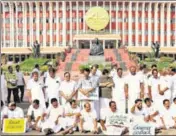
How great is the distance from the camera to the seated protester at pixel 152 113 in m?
8.88

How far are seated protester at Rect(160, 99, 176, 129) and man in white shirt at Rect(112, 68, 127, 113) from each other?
77cm

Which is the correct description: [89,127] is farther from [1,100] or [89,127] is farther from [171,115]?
[1,100]

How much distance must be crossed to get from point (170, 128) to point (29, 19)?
40.2m

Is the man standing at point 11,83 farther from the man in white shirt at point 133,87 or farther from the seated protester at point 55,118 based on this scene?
the man in white shirt at point 133,87

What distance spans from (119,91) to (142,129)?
117 centimetres

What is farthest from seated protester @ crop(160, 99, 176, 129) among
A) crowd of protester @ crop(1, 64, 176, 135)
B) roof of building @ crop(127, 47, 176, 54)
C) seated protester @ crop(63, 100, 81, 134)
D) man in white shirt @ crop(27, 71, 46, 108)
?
roof of building @ crop(127, 47, 176, 54)

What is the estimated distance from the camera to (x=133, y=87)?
31.2ft

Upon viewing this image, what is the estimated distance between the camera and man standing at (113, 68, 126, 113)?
9.46m

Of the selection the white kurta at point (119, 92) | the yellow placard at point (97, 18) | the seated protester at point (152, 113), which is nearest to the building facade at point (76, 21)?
the yellow placard at point (97, 18)

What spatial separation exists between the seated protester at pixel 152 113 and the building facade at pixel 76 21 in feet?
127

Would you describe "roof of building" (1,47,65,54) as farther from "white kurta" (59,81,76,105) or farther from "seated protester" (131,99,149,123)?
"seated protester" (131,99,149,123)

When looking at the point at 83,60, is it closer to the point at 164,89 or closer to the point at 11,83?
the point at 11,83

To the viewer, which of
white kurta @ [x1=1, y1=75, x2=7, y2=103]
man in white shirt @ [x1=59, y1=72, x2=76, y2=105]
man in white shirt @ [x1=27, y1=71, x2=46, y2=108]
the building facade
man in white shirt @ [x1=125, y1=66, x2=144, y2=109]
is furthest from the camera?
the building facade

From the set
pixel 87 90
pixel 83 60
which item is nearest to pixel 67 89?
pixel 87 90
